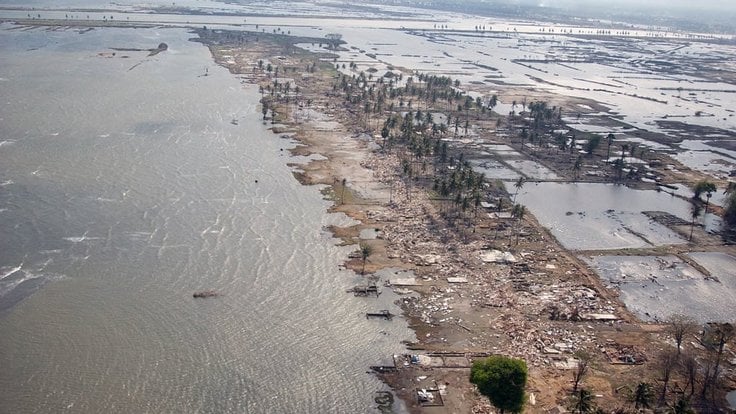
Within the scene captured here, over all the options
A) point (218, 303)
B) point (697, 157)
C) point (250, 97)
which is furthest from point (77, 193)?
point (697, 157)

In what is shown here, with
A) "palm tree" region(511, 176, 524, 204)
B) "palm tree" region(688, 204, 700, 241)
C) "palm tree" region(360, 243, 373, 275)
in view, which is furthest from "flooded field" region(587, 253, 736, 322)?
"palm tree" region(360, 243, 373, 275)

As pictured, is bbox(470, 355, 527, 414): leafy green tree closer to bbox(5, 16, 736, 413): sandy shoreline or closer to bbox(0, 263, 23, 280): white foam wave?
bbox(5, 16, 736, 413): sandy shoreline

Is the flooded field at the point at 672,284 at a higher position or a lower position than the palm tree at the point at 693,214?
lower

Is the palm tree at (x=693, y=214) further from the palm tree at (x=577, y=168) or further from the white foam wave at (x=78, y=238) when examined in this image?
the white foam wave at (x=78, y=238)

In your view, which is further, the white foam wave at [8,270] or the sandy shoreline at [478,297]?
the white foam wave at [8,270]

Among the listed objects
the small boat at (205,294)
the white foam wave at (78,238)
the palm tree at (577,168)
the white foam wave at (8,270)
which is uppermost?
the palm tree at (577,168)

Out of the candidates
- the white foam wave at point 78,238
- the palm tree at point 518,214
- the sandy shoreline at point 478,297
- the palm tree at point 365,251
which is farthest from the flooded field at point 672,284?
the white foam wave at point 78,238
